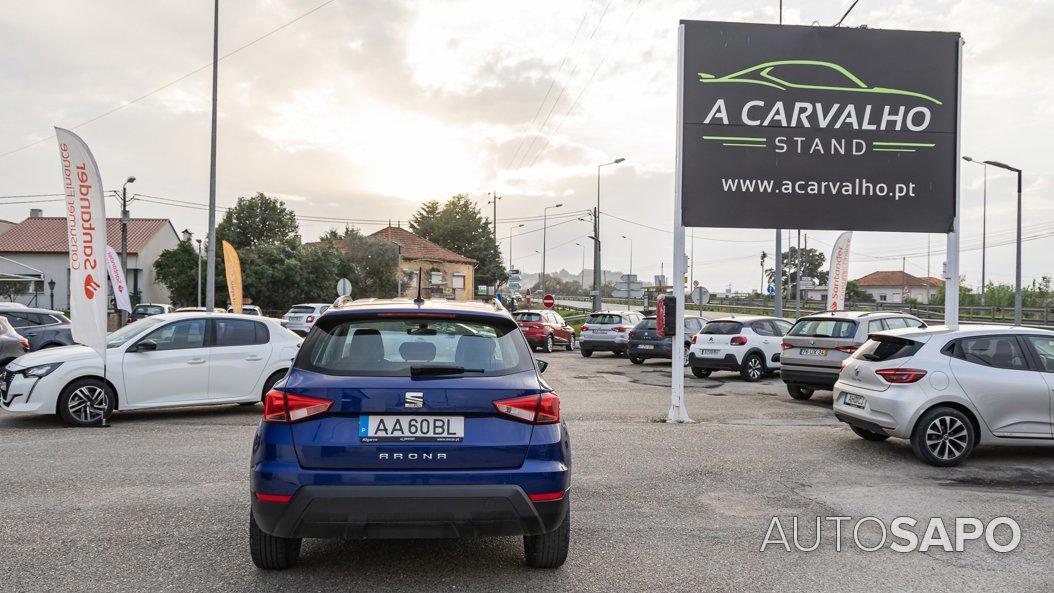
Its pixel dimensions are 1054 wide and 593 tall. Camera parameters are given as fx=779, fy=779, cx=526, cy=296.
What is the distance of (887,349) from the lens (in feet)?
28.1

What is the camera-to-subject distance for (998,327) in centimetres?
827

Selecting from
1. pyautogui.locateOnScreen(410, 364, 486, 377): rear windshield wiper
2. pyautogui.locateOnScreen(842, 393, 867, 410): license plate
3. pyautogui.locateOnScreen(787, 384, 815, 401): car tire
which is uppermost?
pyautogui.locateOnScreen(410, 364, 486, 377): rear windshield wiper

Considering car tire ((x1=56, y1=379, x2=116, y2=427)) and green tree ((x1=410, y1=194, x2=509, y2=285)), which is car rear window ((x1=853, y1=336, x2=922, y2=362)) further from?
green tree ((x1=410, y1=194, x2=509, y2=285))

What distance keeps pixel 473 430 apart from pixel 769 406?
Result: 1013 centimetres

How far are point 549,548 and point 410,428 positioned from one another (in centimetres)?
119

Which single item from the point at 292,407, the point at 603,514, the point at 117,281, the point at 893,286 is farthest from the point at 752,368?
the point at 893,286

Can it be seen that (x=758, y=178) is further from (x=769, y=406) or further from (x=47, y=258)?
(x=47, y=258)

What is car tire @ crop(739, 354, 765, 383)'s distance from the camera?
17625mm

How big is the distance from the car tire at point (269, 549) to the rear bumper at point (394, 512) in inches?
20.1

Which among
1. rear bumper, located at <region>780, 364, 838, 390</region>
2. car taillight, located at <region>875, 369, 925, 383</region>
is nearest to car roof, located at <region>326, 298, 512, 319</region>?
car taillight, located at <region>875, 369, 925, 383</region>

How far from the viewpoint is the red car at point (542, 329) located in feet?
94.4

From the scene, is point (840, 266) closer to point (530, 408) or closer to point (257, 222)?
point (530, 408)

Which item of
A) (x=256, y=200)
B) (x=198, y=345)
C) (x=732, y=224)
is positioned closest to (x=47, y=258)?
(x=256, y=200)

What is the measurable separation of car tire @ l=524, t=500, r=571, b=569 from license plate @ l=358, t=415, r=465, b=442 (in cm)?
94
